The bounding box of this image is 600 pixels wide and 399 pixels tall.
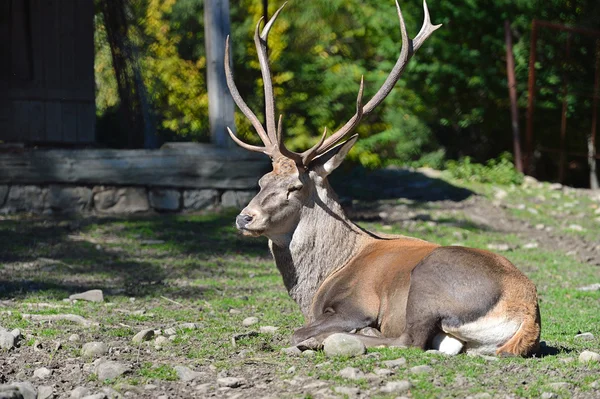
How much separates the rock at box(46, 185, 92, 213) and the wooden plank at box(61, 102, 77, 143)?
116cm

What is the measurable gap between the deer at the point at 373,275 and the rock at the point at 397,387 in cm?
79

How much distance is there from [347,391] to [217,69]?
7.94 meters

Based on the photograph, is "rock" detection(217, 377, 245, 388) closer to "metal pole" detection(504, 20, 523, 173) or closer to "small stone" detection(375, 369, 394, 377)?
"small stone" detection(375, 369, 394, 377)

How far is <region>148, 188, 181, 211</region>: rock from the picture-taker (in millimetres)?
11883

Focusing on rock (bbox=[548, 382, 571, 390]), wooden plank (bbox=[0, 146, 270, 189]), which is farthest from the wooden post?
rock (bbox=[548, 382, 571, 390])

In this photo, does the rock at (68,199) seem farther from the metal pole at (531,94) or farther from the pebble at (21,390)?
the metal pole at (531,94)

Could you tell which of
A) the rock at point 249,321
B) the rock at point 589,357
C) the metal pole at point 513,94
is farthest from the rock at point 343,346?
the metal pole at point 513,94

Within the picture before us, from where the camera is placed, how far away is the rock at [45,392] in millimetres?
4777

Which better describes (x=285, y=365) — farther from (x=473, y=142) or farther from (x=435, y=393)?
(x=473, y=142)

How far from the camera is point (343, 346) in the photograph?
208 inches

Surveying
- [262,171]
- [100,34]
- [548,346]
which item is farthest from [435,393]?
[100,34]

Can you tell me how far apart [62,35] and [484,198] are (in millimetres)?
6196

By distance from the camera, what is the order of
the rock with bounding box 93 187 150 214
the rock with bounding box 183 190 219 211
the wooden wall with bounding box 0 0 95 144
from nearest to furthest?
1. the rock with bounding box 93 187 150 214
2. the rock with bounding box 183 190 219 211
3. the wooden wall with bounding box 0 0 95 144

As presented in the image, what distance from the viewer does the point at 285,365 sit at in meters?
5.22
